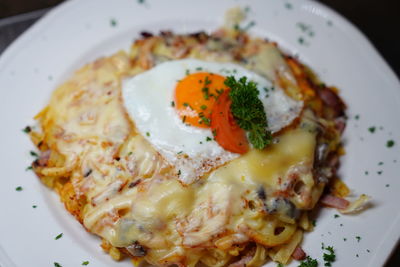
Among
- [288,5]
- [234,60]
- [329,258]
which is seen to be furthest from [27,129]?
[288,5]

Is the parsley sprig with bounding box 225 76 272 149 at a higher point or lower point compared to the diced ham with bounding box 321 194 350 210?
higher

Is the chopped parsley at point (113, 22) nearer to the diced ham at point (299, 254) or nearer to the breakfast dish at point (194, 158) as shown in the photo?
the breakfast dish at point (194, 158)

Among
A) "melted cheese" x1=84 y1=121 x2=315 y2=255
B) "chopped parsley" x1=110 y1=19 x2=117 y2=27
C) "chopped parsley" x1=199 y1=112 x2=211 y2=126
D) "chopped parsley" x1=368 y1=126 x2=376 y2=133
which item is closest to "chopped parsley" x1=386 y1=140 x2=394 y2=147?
"chopped parsley" x1=368 y1=126 x2=376 y2=133

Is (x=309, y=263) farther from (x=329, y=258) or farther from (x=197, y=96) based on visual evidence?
(x=197, y=96)

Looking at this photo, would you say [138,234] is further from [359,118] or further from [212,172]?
[359,118]

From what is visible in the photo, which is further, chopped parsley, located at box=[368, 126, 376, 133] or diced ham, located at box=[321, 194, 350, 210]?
chopped parsley, located at box=[368, 126, 376, 133]

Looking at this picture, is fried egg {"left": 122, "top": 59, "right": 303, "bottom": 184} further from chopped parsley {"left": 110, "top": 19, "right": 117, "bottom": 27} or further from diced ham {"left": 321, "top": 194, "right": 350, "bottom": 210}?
chopped parsley {"left": 110, "top": 19, "right": 117, "bottom": 27}

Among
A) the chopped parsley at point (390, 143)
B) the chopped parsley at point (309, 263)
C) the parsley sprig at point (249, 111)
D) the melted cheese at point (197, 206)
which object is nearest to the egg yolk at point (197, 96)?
the parsley sprig at point (249, 111)

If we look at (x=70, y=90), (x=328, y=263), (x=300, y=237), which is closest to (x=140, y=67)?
(x=70, y=90)
